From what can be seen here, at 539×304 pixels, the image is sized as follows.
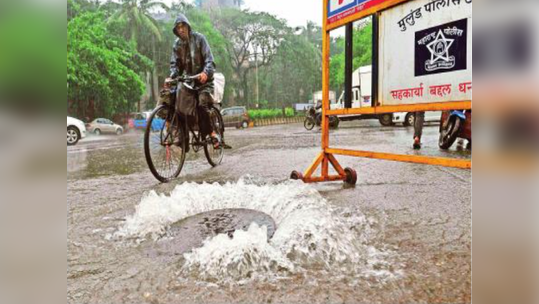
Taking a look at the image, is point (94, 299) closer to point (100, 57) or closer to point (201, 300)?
point (201, 300)

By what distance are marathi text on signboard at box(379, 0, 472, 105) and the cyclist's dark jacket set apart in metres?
2.30

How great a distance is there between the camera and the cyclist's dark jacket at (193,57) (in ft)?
15.9

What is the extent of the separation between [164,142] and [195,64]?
1155mm

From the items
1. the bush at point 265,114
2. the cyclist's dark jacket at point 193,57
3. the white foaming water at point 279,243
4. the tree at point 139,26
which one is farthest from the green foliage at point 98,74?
the white foaming water at point 279,243

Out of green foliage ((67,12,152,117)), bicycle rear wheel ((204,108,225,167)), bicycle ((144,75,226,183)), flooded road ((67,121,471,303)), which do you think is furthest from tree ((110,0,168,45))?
flooded road ((67,121,471,303))

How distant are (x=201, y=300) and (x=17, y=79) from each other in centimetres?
122

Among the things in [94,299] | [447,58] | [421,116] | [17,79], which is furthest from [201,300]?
[421,116]

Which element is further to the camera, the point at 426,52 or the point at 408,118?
the point at 408,118

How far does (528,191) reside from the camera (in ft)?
1.96

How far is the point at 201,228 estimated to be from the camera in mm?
2533

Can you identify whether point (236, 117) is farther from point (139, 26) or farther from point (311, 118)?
point (139, 26)

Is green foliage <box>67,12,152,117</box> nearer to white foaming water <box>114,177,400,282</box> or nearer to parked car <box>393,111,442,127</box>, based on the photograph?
parked car <box>393,111,442,127</box>

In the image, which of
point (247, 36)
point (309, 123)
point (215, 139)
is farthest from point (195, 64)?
point (247, 36)

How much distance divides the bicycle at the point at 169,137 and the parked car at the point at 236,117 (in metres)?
19.8
